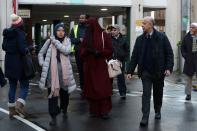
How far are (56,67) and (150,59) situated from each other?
1.68m

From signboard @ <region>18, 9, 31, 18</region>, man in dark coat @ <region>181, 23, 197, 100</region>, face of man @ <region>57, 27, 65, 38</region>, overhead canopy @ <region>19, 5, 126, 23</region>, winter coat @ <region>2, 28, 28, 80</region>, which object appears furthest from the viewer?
overhead canopy @ <region>19, 5, 126, 23</region>

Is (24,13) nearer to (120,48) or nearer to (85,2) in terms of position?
(85,2)

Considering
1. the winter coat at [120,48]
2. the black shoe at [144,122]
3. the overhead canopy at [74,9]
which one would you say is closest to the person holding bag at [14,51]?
the black shoe at [144,122]

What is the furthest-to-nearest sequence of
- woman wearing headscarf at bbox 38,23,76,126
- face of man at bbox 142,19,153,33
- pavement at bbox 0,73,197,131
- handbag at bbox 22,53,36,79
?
handbag at bbox 22,53,36,79 → woman wearing headscarf at bbox 38,23,76,126 → face of man at bbox 142,19,153,33 → pavement at bbox 0,73,197,131

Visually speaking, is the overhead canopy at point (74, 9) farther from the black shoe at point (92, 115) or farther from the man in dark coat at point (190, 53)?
the black shoe at point (92, 115)

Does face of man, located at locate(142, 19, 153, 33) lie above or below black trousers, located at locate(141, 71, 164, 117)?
above

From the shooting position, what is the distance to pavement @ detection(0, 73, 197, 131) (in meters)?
9.43

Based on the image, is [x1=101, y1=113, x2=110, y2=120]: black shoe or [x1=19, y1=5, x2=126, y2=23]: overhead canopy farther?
[x1=19, y1=5, x2=126, y2=23]: overhead canopy

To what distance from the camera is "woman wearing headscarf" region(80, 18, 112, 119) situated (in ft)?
34.0

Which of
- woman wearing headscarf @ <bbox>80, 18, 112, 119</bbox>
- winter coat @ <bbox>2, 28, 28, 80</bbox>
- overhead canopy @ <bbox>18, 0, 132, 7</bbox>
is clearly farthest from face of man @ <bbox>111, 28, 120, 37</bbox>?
overhead canopy @ <bbox>18, 0, 132, 7</bbox>

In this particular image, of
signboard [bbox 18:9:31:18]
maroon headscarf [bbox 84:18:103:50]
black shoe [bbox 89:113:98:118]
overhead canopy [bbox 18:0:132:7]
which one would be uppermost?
overhead canopy [bbox 18:0:132:7]

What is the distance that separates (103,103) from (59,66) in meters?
1.13

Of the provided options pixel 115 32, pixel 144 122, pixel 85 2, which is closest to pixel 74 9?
pixel 85 2

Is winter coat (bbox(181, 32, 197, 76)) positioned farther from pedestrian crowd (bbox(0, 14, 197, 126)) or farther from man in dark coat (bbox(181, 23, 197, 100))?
pedestrian crowd (bbox(0, 14, 197, 126))
